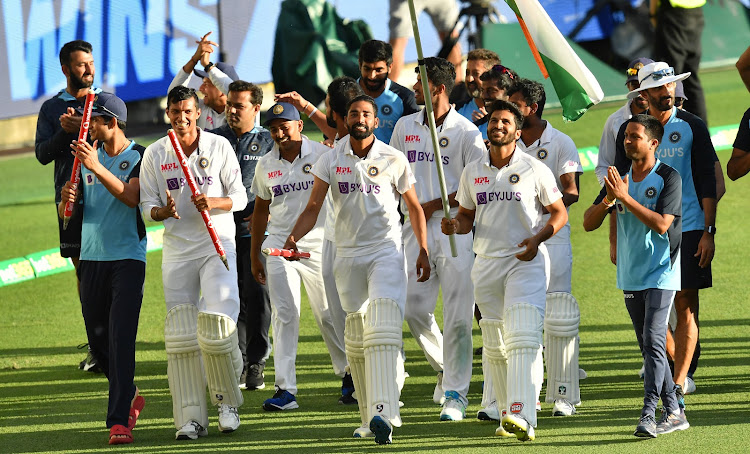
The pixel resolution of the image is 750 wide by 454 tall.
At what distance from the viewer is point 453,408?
8398 millimetres

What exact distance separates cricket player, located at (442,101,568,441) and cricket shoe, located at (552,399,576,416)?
0.51 m

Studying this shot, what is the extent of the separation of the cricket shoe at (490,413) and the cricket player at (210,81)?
11.0ft

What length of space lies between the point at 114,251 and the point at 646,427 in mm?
3568

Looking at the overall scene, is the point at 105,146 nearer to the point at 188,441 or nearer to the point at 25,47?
the point at 188,441

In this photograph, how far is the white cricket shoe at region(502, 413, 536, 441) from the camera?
7.52 m

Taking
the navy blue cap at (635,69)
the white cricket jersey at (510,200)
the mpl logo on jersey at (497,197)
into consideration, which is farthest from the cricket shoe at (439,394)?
the navy blue cap at (635,69)

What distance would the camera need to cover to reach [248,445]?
7.94 metres

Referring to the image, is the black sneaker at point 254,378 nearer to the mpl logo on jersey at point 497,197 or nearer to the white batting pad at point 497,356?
the white batting pad at point 497,356

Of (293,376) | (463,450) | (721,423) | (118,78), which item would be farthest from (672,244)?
(118,78)

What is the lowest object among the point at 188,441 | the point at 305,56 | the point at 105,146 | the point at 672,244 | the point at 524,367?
the point at 188,441

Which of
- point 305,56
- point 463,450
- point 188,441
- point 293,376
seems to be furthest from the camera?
point 305,56

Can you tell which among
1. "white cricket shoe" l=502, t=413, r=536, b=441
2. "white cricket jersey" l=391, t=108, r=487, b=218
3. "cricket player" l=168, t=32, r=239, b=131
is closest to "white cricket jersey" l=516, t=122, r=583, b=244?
"white cricket jersey" l=391, t=108, r=487, b=218

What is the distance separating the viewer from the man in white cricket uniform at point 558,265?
8.33 meters

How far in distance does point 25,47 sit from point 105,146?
8496 millimetres
